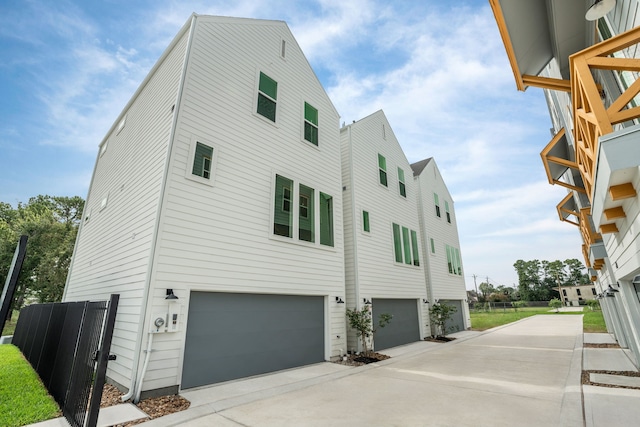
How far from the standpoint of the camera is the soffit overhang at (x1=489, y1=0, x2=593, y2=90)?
355 cm

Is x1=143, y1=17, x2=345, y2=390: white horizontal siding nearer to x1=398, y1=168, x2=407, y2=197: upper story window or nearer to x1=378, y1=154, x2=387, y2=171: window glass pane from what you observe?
x1=378, y1=154, x2=387, y2=171: window glass pane

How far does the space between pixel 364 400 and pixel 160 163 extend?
609 cm

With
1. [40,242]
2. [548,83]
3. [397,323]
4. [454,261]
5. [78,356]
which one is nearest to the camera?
[548,83]

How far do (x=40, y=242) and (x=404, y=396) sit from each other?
30024 mm

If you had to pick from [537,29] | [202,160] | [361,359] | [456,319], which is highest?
[537,29]

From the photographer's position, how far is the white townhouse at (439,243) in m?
14.4

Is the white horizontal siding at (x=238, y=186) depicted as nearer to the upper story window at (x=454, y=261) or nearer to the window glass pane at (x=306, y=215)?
the window glass pane at (x=306, y=215)

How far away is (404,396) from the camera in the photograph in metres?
4.73

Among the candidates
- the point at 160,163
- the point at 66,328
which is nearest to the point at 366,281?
the point at 160,163

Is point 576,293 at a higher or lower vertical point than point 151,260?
lower

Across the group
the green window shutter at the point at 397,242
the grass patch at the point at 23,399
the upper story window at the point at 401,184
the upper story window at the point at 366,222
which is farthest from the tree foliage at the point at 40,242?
the upper story window at the point at 401,184

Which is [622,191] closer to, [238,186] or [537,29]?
[537,29]

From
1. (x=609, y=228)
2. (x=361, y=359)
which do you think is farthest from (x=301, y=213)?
(x=609, y=228)

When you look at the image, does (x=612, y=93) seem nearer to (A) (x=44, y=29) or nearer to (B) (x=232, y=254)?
(B) (x=232, y=254)
